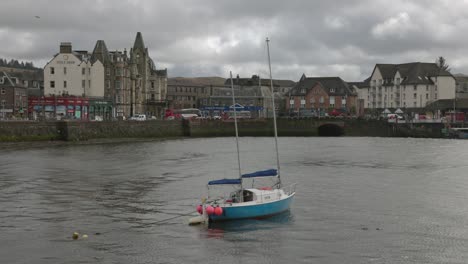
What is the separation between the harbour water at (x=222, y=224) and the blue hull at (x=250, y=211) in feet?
1.48

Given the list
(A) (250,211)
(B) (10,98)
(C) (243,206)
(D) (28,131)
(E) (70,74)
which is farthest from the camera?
(E) (70,74)

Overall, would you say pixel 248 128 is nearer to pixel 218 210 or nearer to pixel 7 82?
pixel 7 82

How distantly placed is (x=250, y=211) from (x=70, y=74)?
109874 millimetres

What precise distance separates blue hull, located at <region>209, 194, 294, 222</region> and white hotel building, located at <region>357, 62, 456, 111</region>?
150 metres

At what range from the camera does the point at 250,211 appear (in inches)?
1444

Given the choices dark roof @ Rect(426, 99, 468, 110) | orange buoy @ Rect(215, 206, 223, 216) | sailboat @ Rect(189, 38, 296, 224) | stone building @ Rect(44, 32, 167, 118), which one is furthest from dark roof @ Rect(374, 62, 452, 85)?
orange buoy @ Rect(215, 206, 223, 216)

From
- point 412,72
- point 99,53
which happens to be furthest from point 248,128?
point 412,72

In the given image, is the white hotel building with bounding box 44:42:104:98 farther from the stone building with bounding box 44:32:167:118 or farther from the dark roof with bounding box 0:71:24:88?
the dark roof with bounding box 0:71:24:88

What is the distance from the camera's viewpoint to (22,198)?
45.8 meters

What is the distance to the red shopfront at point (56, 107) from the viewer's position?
129m

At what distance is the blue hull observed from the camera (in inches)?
1419

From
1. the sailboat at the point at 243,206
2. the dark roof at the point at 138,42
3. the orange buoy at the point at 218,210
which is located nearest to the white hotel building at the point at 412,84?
the dark roof at the point at 138,42

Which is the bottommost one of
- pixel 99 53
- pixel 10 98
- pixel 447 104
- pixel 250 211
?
pixel 250 211

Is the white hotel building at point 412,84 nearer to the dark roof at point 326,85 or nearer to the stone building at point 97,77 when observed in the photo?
the dark roof at point 326,85
